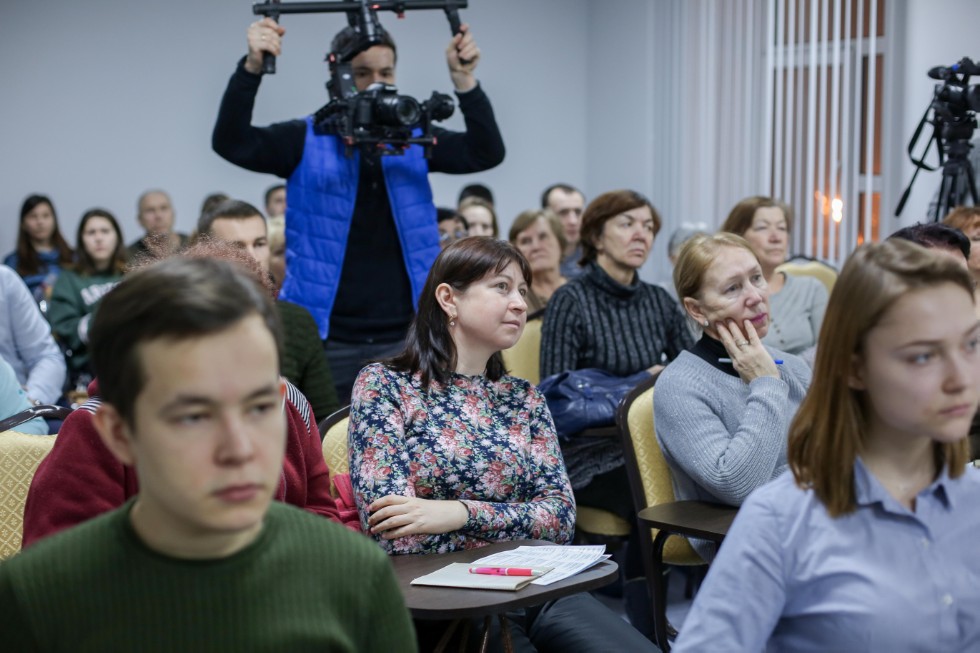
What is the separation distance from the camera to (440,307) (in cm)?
231

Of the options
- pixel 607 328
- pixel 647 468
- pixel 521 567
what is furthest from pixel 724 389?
pixel 607 328

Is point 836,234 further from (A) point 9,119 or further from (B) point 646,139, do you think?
(A) point 9,119

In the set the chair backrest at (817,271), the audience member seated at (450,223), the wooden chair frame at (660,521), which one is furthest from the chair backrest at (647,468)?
the audience member seated at (450,223)

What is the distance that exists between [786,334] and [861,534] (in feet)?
9.29

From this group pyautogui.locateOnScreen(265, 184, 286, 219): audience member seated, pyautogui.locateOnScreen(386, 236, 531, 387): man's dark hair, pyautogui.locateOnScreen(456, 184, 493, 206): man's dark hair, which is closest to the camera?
pyautogui.locateOnScreen(386, 236, 531, 387): man's dark hair

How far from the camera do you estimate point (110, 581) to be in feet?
3.70

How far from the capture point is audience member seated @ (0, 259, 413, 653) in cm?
107

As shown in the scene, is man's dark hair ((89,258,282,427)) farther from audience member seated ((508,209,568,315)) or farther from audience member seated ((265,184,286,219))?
audience member seated ((265,184,286,219))

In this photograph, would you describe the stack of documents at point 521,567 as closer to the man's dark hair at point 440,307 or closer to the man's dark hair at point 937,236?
the man's dark hair at point 440,307

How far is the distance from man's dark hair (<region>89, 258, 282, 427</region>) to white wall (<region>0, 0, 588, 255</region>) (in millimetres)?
6061

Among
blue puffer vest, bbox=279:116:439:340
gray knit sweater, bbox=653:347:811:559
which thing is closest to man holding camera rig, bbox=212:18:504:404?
blue puffer vest, bbox=279:116:439:340

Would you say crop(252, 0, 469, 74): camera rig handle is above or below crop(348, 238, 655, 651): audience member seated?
above

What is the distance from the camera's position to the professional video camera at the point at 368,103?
10.1 ft

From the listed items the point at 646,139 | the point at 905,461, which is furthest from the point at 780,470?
the point at 646,139
